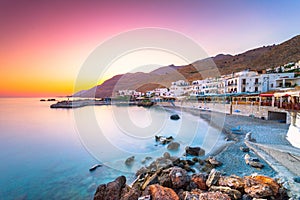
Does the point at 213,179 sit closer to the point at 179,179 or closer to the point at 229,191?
the point at 229,191

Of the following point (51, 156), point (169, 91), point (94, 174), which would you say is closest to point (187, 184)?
point (94, 174)

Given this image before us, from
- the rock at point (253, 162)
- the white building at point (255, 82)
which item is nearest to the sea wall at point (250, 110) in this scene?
the white building at point (255, 82)

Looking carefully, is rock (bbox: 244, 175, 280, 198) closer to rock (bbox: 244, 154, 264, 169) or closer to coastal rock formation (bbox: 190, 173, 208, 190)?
coastal rock formation (bbox: 190, 173, 208, 190)

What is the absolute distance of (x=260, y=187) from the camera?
4.04 m

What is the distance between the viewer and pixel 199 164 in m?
7.29

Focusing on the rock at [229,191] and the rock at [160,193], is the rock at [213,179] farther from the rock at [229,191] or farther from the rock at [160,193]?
the rock at [160,193]

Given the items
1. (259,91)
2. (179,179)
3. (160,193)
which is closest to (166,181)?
(179,179)

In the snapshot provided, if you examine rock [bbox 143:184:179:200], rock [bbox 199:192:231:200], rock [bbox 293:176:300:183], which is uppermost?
rock [bbox 293:176:300:183]

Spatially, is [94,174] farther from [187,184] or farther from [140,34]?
[140,34]

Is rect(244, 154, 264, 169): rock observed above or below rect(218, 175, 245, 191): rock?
below

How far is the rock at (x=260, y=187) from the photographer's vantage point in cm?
393

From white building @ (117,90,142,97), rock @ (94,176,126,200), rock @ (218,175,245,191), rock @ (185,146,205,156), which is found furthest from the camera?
white building @ (117,90,142,97)

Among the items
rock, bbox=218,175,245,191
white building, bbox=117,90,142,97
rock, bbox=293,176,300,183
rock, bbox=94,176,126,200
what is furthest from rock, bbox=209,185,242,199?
white building, bbox=117,90,142,97

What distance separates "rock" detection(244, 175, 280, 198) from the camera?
3.93 m
